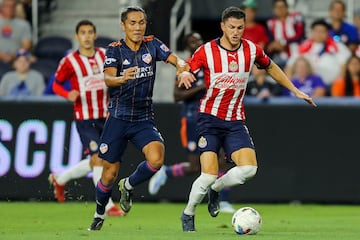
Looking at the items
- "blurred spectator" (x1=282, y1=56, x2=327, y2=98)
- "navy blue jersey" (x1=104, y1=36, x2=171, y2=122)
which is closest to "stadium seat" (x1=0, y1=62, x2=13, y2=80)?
"blurred spectator" (x1=282, y1=56, x2=327, y2=98)

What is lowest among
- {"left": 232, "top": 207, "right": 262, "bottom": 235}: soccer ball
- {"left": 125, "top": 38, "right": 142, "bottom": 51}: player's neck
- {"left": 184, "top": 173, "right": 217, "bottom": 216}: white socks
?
{"left": 232, "top": 207, "right": 262, "bottom": 235}: soccer ball

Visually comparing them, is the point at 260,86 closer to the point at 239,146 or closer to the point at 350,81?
the point at 350,81

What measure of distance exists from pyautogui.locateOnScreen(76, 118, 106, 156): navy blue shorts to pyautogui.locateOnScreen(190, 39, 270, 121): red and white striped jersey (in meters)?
2.81

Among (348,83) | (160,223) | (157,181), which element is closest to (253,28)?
(348,83)

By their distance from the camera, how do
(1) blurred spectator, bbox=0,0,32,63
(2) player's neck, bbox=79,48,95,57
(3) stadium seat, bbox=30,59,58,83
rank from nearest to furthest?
1. (2) player's neck, bbox=79,48,95,57
2. (3) stadium seat, bbox=30,59,58,83
3. (1) blurred spectator, bbox=0,0,32,63

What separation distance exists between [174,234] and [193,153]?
5.30 metres

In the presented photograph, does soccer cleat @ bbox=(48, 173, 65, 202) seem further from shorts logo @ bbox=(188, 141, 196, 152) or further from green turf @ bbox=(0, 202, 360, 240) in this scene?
shorts logo @ bbox=(188, 141, 196, 152)

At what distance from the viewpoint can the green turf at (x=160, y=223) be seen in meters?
11.7

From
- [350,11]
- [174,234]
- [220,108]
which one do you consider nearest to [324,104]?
[350,11]

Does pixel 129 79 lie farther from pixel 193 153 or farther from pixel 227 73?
pixel 193 153

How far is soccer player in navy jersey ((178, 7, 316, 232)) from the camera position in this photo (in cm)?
1244

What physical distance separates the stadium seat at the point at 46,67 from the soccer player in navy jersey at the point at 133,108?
266 inches

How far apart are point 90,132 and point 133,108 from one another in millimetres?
2615

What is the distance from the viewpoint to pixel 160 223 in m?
14.4
